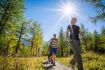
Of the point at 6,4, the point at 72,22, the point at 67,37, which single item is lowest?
the point at 67,37

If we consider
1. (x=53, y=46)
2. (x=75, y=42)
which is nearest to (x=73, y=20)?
(x=75, y=42)

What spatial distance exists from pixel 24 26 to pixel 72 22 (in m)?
44.7

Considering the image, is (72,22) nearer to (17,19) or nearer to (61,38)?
(17,19)

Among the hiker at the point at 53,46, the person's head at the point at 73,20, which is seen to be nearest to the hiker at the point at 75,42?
the person's head at the point at 73,20

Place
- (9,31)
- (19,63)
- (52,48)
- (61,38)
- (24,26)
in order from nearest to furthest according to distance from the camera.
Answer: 1. (19,63)
2. (52,48)
3. (9,31)
4. (24,26)
5. (61,38)

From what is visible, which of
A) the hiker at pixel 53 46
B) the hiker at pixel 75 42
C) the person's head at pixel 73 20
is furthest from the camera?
the hiker at pixel 53 46

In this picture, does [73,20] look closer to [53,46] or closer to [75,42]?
[75,42]

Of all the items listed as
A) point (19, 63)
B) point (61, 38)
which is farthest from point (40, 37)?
point (19, 63)

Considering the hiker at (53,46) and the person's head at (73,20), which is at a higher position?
the person's head at (73,20)

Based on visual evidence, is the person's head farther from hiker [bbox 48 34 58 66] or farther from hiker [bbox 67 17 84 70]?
hiker [bbox 48 34 58 66]

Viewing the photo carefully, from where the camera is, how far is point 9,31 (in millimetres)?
30672

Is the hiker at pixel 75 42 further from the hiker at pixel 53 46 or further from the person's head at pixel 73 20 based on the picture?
the hiker at pixel 53 46

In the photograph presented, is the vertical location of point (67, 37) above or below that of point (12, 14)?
below

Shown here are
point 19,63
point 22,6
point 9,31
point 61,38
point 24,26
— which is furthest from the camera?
point 61,38
